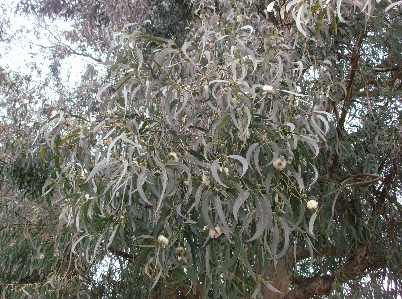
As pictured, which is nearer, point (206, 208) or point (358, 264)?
point (206, 208)

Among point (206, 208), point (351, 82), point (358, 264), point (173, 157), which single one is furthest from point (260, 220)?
point (358, 264)

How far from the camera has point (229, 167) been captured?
1.79 metres

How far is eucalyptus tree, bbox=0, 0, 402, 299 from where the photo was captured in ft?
5.71

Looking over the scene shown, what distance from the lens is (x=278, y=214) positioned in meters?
1.79

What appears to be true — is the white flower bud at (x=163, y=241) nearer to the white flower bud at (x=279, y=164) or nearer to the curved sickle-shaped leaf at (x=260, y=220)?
the curved sickle-shaped leaf at (x=260, y=220)

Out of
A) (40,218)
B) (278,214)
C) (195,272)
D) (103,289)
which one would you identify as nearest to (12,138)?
(40,218)

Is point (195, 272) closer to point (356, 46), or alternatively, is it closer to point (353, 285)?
point (353, 285)

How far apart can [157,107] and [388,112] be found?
1646 mm

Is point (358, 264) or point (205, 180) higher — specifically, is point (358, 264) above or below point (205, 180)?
above

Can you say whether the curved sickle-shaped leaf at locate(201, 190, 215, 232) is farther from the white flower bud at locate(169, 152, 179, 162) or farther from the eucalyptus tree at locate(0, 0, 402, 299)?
the white flower bud at locate(169, 152, 179, 162)

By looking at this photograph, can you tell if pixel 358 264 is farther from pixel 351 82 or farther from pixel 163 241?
pixel 163 241

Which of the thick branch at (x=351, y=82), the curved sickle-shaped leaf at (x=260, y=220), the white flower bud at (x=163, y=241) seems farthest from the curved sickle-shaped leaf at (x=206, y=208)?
the thick branch at (x=351, y=82)

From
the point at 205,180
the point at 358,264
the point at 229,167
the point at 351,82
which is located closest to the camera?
the point at 205,180

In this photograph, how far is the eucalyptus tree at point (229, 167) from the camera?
5.71 feet
